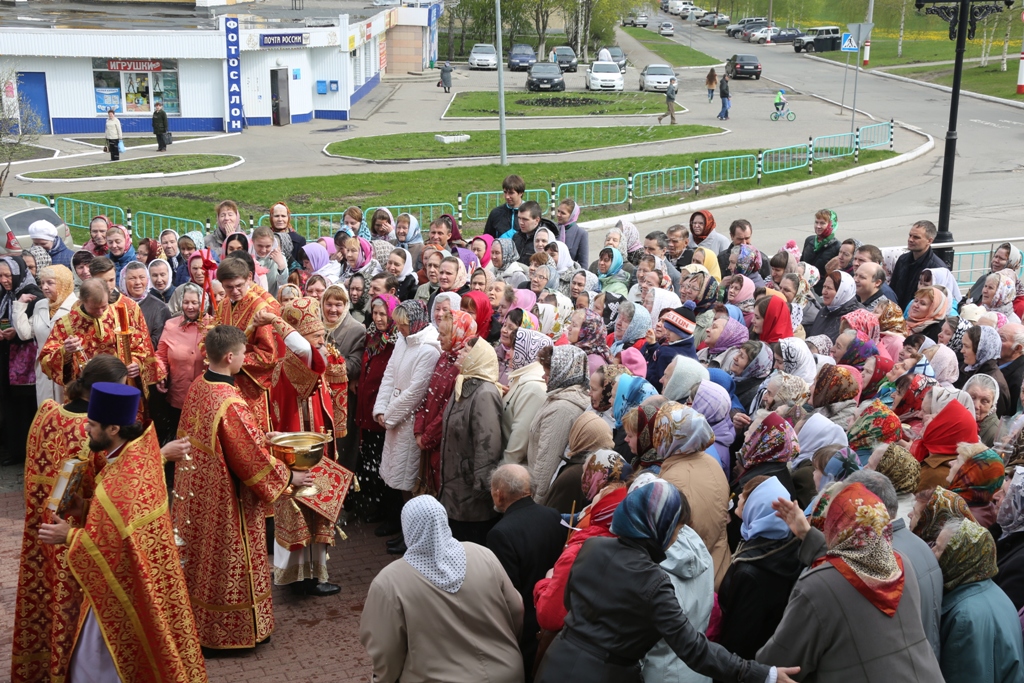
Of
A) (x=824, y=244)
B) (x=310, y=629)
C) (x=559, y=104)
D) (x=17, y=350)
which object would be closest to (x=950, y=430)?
(x=310, y=629)

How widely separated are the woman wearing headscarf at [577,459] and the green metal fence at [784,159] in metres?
20.2

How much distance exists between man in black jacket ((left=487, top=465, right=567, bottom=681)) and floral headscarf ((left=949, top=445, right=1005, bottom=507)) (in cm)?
206

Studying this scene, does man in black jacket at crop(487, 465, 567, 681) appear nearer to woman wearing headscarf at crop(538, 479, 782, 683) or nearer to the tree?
woman wearing headscarf at crop(538, 479, 782, 683)

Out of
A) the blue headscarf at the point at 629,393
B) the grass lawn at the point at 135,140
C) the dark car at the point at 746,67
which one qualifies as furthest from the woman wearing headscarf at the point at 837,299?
the dark car at the point at 746,67

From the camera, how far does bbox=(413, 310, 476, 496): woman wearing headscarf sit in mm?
7453

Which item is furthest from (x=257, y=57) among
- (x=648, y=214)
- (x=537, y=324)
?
(x=537, y=324)

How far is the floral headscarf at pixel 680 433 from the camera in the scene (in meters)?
5.35

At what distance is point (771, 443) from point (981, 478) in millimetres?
1038

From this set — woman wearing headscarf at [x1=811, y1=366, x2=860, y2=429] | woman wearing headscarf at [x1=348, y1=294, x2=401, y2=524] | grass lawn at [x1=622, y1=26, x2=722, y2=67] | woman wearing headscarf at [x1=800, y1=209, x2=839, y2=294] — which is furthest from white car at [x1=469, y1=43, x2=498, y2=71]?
woman wearing headscarf at [x1=811, y1=366, x2=860, y2=429]

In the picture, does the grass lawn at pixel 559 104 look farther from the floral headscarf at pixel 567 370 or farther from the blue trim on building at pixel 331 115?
the floral headscarf at pixel 567 370

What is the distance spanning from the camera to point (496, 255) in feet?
36.6

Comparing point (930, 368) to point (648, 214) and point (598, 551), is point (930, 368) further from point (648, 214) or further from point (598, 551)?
point (648, 214)

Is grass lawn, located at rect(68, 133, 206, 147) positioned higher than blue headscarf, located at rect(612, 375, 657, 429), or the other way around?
blue headscarf, located at rect(612, 375, 657, 429)

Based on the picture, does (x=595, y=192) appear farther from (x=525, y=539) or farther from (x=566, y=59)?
(x=566, y=59)
